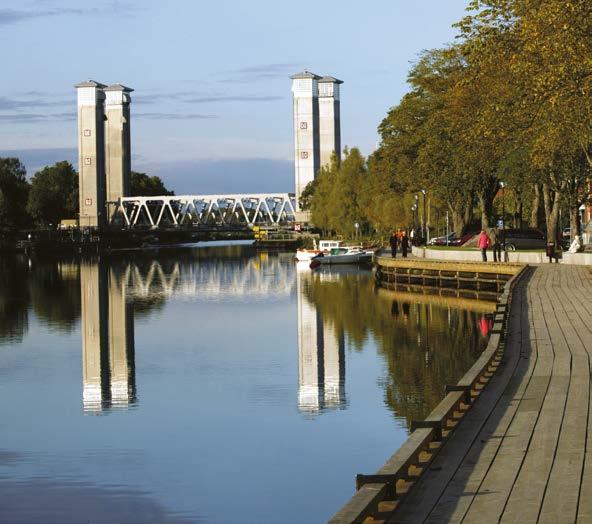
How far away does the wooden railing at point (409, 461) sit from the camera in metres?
8.27

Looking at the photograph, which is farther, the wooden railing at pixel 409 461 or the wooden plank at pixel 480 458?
the wooden plank at pixel 480 458

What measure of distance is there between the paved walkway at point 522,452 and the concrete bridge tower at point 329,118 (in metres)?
124

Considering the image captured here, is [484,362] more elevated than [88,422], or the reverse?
[484,362]

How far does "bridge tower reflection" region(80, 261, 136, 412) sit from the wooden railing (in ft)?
29.4

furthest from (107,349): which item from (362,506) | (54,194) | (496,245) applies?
(54,194)

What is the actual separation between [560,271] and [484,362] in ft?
77.5

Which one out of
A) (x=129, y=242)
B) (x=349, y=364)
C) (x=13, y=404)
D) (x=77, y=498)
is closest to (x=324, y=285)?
(x=349, y=364)

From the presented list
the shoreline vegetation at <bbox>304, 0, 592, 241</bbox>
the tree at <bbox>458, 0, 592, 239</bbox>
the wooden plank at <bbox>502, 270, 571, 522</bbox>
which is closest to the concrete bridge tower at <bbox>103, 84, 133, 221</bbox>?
the shoreline vegetation at <bbox>304, 0, 592, 241</bbox>

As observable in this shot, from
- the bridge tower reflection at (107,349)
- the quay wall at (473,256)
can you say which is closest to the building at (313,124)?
the quay wall at (473,256)

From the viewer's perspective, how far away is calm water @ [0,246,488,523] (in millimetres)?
13430

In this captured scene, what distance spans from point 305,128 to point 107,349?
11210 centimetres

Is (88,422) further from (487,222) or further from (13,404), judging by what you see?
(487,222)

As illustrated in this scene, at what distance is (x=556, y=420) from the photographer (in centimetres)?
1192

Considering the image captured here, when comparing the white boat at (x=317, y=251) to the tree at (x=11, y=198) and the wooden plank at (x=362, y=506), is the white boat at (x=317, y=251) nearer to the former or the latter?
the tree at (x=11, y=198)
